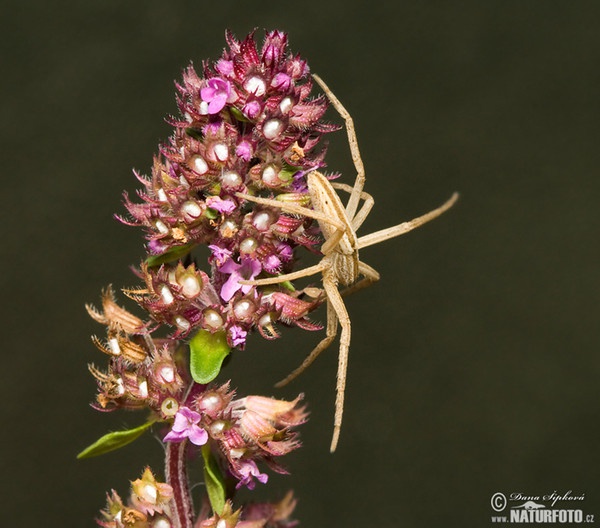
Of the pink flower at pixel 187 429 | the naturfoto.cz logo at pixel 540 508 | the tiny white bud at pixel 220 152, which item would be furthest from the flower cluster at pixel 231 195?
the naturfoto.cz logo at pixel 540 508

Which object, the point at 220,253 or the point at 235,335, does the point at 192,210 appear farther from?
the point at 235,335

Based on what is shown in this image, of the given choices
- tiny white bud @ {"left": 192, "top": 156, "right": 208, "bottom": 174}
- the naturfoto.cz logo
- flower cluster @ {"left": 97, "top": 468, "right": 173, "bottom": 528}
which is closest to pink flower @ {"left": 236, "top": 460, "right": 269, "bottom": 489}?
flower cluster @ {"left": 97, "top": 468, "right": 173, "bottom": 528}

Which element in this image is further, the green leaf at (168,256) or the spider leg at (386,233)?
the spider leg at (386,233)

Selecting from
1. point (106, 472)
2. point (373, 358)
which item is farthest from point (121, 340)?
point (373, 358)

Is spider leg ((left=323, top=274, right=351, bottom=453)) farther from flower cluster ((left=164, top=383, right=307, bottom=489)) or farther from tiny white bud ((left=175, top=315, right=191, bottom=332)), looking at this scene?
tiny white bud ((left=175, top=315, right=191, bottom=332))

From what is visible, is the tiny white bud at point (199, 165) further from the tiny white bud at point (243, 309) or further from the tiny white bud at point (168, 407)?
the tiny white bud at point (168, 407)

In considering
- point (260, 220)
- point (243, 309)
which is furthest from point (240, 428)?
point (260, 220)

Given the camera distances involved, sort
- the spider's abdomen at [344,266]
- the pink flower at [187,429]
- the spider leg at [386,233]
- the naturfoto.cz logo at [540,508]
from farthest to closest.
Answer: the naturfoto.cz logo at [540,508]
the spider leg at [386,233]
the spider's abdomen at [344,266]
the pink flower at [187,429]

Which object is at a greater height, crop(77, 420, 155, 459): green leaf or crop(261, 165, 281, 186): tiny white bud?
crop(261, 165, 281, 186): tiny white bud
